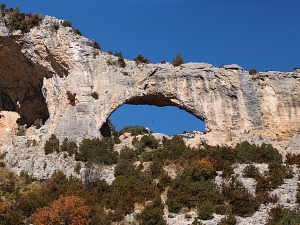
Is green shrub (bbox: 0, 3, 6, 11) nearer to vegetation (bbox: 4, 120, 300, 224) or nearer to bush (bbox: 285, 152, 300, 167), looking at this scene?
vegetation (bbox: 4, 120, 300, 224)

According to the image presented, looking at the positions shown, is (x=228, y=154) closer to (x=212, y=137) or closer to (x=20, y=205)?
(x=212, y=137)

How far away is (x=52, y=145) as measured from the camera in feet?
113

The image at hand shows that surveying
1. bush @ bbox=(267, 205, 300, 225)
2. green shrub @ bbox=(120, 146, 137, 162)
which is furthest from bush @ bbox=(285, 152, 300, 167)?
green shrub @ bbox=(120, 146, 137, 162)

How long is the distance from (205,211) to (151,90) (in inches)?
577

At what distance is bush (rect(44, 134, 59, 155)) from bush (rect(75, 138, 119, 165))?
1.94m

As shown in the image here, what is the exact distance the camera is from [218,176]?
29.3 meters

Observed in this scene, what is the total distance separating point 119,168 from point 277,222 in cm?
1148

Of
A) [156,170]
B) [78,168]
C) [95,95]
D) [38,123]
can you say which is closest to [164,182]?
[156,170]

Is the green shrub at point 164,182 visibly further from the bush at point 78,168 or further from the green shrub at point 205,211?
the bush at point 78,168

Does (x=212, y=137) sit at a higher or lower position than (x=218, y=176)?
higher

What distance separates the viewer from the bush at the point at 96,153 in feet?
106

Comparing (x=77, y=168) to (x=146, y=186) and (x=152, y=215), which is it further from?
(x=152, y=215)

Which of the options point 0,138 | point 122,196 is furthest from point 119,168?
point 0,138

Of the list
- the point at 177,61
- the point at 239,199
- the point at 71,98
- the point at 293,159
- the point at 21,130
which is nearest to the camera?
the point at 239,199
